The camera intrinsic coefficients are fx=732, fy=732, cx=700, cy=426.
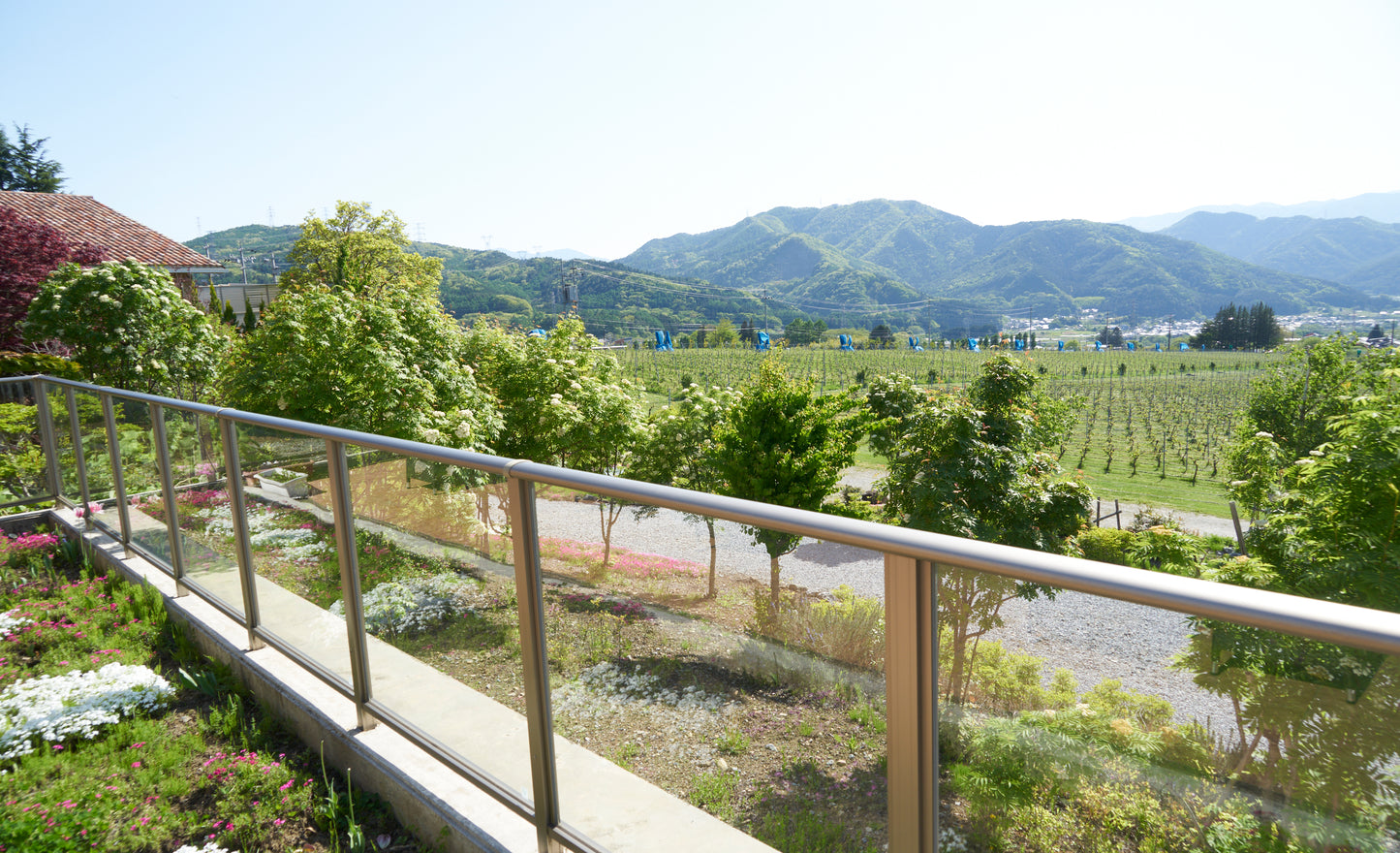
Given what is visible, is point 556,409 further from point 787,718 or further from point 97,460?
point 787,718

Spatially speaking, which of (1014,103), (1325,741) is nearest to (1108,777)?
(1325,741)

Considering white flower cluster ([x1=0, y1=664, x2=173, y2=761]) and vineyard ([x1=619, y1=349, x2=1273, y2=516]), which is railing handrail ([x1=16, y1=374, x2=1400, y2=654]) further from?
vineyard ([x1=619, y1=349, x2=1273, y2=516])

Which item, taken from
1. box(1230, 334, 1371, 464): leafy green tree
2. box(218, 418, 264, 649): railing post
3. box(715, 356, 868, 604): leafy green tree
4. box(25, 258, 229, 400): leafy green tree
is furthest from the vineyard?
box(218, 418, 264, 649): railing post

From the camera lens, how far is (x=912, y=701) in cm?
130

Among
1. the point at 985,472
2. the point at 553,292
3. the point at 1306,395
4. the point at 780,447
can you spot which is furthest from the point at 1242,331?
the point at 553,292

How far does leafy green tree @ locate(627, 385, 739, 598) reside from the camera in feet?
41.7

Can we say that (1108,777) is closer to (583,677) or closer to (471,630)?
(583,677)

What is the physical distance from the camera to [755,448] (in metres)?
11.3

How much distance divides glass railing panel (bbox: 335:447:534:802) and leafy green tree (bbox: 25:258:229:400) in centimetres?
1047

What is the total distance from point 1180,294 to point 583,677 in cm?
23802

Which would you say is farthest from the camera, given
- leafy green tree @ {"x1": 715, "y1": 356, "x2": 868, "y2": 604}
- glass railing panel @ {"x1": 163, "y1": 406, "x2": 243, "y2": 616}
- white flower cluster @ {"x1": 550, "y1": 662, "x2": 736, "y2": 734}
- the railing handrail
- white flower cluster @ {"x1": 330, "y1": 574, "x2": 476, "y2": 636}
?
leafy green tree @ {"x1": 715, "y1": 356, "x2": 868, "y2": 604}

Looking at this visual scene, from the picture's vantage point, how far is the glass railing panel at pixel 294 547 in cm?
293

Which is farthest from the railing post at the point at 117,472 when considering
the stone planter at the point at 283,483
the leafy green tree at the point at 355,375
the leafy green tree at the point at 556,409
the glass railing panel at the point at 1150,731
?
the leafy green tree at the point at 556,409

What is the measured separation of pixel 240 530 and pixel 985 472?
752 centimetres
